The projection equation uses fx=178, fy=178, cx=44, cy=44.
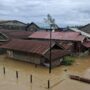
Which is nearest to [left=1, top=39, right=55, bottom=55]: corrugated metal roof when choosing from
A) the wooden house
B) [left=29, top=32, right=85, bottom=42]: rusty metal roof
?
the wooden house

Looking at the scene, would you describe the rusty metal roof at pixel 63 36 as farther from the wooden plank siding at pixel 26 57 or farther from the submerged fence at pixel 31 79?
the submerged fence at pixel 31 79

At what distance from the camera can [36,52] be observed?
2330 centimetres

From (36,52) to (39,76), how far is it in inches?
164

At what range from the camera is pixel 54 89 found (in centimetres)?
1645

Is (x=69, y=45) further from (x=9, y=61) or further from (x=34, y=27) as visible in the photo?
(x=34, y=27)

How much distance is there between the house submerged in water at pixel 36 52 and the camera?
23.2m

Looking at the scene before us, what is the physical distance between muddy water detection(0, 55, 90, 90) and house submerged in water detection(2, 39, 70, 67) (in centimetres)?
88

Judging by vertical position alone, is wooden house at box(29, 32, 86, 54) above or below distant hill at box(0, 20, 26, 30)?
below

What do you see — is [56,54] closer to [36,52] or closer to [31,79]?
[36,52]

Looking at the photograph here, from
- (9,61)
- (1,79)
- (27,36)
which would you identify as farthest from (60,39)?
(1,79)

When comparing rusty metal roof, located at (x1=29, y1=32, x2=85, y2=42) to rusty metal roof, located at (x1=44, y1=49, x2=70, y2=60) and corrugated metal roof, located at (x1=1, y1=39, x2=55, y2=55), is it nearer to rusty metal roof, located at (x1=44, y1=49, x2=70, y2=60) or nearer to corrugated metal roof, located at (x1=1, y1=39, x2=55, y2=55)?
rusty metal roof, located at (x1=44, y1=49, x2=70, y2=60)

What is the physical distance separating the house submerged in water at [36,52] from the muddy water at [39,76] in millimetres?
875

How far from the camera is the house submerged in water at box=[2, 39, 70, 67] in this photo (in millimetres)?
23183

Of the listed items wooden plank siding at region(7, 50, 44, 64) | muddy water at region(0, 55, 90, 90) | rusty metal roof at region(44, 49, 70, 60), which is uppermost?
rusty metal roof at region(44, 49, 70, 60)
